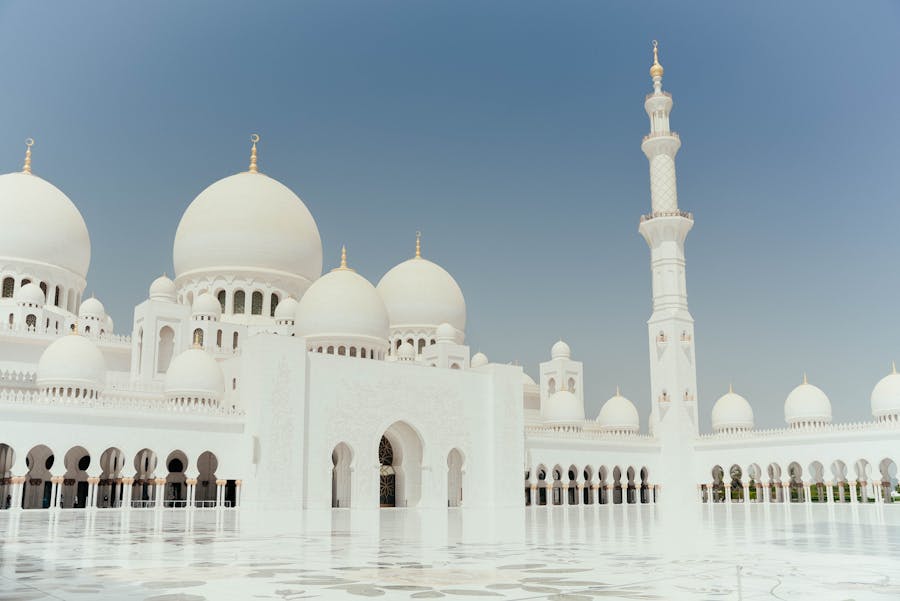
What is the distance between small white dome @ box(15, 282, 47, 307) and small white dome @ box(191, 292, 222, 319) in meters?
4.51

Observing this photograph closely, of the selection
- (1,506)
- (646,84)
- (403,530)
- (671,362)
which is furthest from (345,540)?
(646,84)

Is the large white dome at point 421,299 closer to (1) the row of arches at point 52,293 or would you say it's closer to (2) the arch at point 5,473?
(1) the row of arches at point 52,293

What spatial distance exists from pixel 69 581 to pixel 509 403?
22.0 metres

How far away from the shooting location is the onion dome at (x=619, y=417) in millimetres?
33688

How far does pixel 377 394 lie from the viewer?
2406 cm

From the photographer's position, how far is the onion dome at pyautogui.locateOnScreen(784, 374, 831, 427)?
30.2 meters

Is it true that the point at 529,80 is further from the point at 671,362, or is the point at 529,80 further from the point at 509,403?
the point at 671,362

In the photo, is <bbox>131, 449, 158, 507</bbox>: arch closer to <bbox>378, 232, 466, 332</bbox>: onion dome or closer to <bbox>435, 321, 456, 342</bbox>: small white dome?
<bbox>435, 321, 456, 342</bbox>: small white dome

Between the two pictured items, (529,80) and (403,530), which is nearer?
(403,530)

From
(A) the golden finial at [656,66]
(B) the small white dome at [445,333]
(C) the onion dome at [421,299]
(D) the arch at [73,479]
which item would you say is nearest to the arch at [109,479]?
(D) the arch at [73,479]

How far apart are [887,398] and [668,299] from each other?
788 centimetres

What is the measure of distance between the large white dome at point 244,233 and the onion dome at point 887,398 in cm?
1938

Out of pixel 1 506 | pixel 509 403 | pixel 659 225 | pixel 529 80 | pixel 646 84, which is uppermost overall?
pixel 646 84

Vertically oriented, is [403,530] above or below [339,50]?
below
